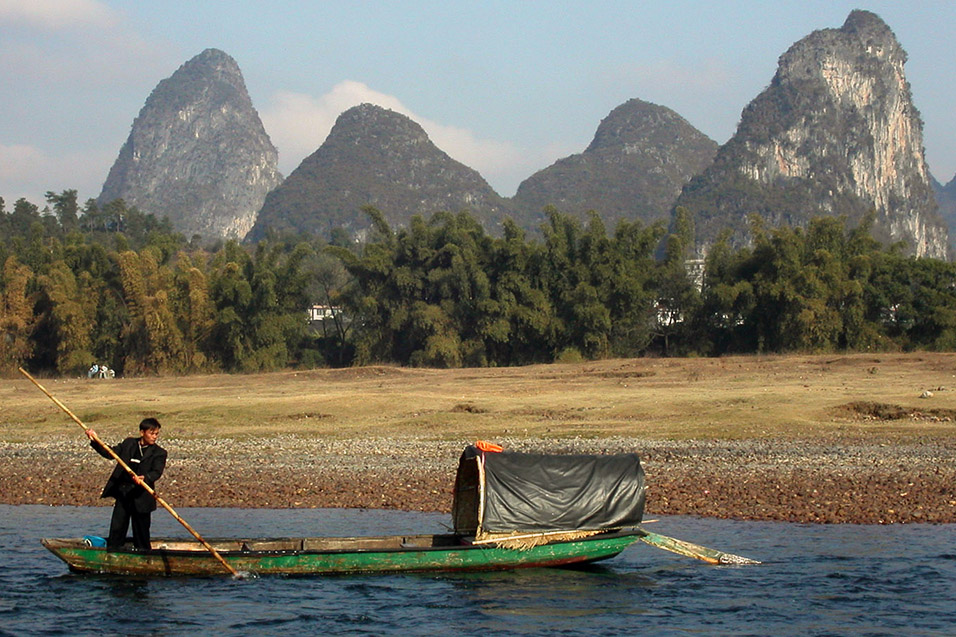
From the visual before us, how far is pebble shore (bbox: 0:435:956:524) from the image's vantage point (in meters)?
22.1

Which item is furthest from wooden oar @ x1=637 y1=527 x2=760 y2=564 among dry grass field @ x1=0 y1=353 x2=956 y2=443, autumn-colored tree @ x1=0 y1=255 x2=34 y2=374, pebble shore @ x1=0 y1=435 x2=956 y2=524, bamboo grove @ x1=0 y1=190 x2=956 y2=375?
autumn-colored tree @ x1=0 y1=255 x2=34 y2=374

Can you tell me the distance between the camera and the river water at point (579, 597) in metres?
15.1

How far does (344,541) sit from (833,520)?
29.3ft

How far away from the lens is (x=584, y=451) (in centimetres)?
2925

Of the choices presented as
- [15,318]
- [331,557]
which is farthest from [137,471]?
[15,318]

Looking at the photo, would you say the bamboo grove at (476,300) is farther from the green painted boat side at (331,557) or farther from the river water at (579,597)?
the green painted boat side at (331,557)

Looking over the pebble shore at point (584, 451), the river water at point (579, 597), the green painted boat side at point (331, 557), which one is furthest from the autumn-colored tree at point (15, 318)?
the green painted boat side at point (331, 557)

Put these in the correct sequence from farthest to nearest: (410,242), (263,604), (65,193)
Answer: (65,193)
(410,242)
(263,604)

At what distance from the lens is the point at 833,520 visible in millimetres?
20734

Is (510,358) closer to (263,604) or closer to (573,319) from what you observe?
(573,319)

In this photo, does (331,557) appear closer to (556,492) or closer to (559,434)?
(556,492)

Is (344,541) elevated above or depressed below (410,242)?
below

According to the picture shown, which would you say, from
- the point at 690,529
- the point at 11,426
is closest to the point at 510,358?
Answer: the point at 11,426

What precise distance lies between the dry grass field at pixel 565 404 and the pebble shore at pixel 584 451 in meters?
2.78
